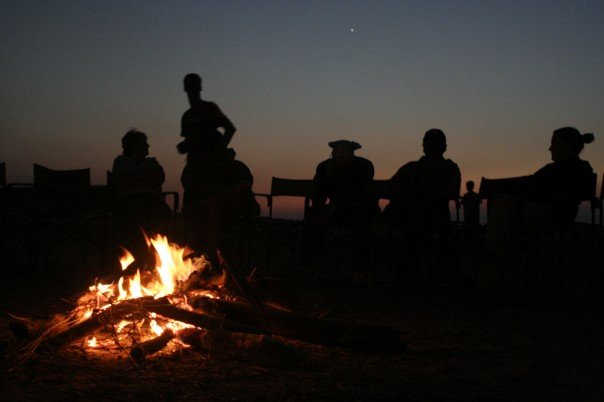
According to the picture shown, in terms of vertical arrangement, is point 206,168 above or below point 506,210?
above

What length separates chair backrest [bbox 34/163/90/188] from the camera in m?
7.55

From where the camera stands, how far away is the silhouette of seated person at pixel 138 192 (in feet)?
21.2

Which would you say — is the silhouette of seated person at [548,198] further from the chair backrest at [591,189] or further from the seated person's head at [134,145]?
the seated person's head at [134,145]

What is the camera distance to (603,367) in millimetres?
3322

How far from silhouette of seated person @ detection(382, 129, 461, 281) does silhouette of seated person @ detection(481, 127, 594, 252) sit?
57 cm

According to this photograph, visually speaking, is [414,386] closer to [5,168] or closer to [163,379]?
[163,379]

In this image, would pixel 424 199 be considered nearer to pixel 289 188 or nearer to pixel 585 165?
pixel 585 165

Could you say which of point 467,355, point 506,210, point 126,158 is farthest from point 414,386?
point 126,158

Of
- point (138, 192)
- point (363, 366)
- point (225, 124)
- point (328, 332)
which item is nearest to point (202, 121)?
point (225, 124)

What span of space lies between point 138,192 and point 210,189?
1.29 meters

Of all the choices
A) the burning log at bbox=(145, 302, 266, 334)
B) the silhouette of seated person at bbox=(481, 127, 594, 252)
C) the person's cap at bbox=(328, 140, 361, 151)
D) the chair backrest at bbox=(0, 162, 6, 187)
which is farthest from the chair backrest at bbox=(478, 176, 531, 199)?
the chair backrest at bbox=(0, 162, 6, 187)

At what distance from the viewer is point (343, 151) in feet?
20.9

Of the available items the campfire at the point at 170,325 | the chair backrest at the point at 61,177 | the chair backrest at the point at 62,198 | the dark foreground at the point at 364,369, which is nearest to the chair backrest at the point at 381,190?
A: the dark foreground at the point at 364,369

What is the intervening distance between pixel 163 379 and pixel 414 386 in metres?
1.12
